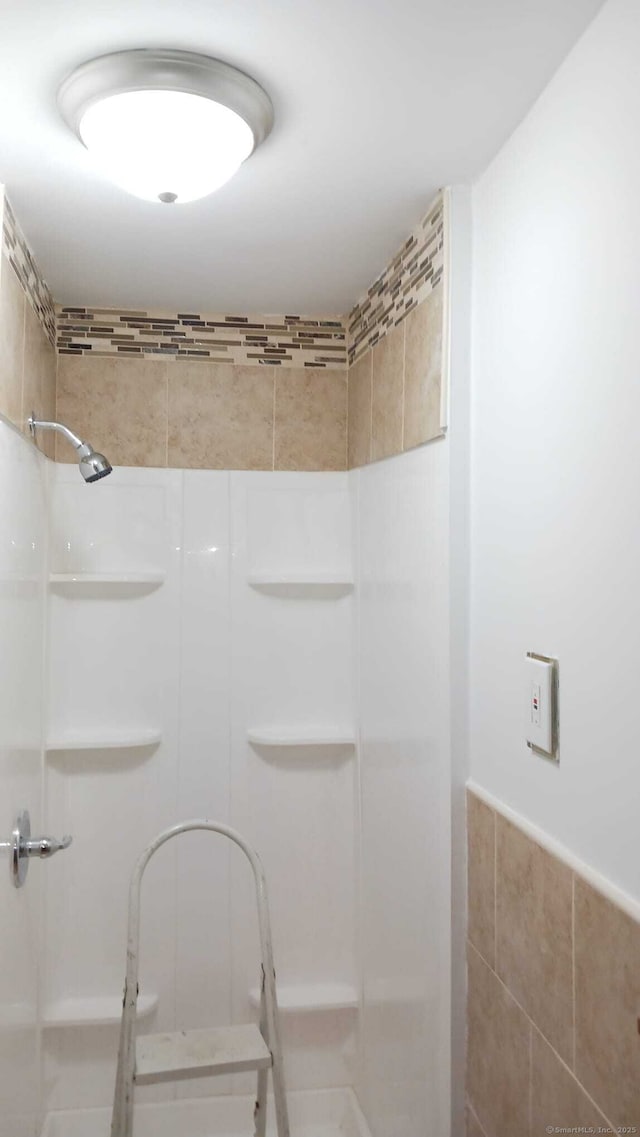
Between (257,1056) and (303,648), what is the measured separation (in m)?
1.00

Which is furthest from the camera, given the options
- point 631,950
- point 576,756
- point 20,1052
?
point 20,1052

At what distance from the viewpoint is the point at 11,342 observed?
5.34 feet

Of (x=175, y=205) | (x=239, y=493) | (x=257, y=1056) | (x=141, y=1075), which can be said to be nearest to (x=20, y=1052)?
(x=141, y=1075)

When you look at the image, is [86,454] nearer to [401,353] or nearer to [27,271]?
[27,271]

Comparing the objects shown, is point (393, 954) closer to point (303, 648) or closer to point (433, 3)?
point (303, 648)

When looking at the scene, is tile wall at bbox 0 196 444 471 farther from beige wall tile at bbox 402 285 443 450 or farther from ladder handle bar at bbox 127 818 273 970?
ladder handle bar at bbox 127 818 273 970

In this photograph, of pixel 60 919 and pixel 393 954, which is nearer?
pixel 393 954

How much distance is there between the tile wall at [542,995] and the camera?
99 cm

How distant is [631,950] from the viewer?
0.95m

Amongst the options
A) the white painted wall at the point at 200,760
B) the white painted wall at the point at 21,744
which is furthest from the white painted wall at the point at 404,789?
the white painted wall at the point at 21,744

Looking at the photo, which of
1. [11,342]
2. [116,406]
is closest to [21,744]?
[11,342]

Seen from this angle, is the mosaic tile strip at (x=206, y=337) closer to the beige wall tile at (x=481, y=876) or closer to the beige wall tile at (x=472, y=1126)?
the beige wall tile at (x=481, y=876)

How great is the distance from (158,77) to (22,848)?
54.9 inches

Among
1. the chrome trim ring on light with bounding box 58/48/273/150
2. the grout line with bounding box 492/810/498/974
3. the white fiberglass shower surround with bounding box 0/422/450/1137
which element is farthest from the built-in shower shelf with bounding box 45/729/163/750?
the chrome trim ring on light with bounding box 58/48/273/150
